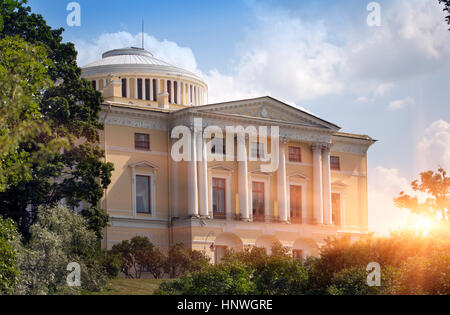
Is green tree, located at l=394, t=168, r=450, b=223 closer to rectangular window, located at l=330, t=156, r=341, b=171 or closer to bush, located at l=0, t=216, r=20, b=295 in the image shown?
rectangular window, located at l=330, t=156, r=341, b=171

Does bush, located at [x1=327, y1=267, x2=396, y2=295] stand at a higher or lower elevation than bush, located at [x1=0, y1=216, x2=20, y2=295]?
lower

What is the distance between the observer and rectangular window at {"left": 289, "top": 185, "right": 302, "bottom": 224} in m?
63.2

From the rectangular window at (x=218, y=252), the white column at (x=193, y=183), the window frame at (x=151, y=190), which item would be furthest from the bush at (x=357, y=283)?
the window frame at (x=151, y=190)

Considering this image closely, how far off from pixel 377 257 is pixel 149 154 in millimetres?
26070

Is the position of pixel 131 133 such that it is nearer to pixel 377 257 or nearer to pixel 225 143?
pixel 225 143

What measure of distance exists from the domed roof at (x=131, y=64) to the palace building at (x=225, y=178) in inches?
9.6

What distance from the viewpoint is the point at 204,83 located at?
74.7 m

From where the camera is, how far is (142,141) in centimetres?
5756

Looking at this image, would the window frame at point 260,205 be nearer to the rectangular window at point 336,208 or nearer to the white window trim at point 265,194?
the white window trim at point 265,194

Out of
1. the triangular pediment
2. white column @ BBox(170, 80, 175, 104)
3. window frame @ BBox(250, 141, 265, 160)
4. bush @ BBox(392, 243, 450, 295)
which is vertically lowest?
bush @ BBox(392, 243, 450, 295)

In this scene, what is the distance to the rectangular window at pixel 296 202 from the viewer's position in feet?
207

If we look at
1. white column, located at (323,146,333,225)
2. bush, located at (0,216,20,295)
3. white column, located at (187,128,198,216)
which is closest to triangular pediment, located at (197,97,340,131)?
white column, located at (323,146,333,225)

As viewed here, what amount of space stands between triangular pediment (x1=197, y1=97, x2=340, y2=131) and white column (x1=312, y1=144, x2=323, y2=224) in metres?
1.81
